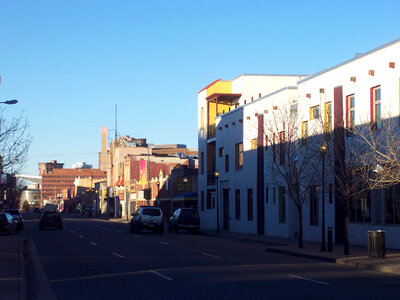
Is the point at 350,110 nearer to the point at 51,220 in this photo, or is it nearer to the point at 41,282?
the point at 41,282

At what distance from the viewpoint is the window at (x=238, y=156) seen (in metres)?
44.9

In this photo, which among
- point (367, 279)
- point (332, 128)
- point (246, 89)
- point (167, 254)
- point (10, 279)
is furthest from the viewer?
point (246, 89)

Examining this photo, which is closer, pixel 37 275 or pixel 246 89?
pixel 37 275

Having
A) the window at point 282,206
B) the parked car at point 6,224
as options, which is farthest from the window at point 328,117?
the parked car at point 6,224

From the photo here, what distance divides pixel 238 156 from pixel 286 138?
12.0m

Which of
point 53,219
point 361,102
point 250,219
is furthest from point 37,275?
point 53,219

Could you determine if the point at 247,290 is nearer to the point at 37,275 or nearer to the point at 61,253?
the point at 37,275

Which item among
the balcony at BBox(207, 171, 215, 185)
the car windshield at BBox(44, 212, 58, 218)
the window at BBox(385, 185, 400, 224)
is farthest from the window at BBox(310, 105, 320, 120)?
the car windshield at BBox(44, 212, 58, 218)

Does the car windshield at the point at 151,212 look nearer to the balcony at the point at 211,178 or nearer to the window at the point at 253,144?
the window at the point at 253,144

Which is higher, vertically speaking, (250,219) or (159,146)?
(159,146)

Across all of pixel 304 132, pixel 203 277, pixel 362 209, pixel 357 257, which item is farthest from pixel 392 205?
pixel 203 277

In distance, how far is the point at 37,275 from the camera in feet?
56.6

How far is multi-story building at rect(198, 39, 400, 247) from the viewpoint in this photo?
26719mm

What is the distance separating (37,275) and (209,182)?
35600 mm
